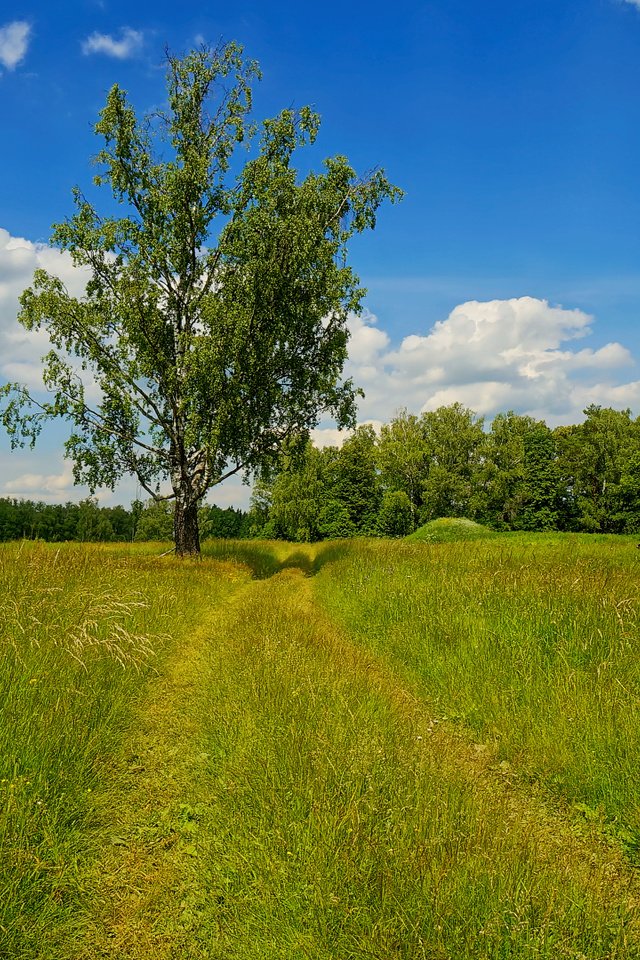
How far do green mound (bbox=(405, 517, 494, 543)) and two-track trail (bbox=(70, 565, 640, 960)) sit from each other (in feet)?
86.1

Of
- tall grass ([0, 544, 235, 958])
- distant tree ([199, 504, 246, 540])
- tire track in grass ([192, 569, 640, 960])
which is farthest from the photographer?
distant tree ([199, 504, 246, 540])

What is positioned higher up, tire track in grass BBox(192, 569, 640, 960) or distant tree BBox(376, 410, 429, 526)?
distant tree BBox(376, 410, 429, 526)

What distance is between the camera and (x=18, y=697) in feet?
14.5

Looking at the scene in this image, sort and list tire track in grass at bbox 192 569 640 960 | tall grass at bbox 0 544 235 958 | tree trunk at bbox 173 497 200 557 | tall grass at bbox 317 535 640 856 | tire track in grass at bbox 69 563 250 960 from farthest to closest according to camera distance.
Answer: tree trunk at bbox 173 497 200 557 < tall grass at bbox 317 535 640 856 < tall grass at bbox 0 544 235 958 < tire track in grass at bbox 69 563 250 960 < tire track in grass at bbox 192 569 640 960

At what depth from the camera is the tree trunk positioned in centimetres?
2080

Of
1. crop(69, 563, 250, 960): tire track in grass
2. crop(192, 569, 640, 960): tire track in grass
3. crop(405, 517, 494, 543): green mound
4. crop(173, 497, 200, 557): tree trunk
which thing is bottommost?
crop(69, 563, 250, 960): tire track in grass

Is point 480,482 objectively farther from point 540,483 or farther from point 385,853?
point 385,853

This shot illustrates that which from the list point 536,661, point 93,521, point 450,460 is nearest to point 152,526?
point 93,521

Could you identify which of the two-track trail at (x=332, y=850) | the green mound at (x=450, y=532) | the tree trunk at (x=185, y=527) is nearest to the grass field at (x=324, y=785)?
the two-track trail at (x=332, y=850)

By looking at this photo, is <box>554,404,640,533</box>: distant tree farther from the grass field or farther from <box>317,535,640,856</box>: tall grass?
the grass field

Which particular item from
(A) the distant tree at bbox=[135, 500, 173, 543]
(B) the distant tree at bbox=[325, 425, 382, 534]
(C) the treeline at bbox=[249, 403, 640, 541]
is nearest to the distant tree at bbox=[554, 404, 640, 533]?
(C) the treeline at bbox=[249, 403, 640, 541]

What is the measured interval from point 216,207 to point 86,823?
2219 centimetres

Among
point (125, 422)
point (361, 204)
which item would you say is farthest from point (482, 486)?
point (125, 422)

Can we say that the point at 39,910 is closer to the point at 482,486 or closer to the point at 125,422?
the point at 125,422
